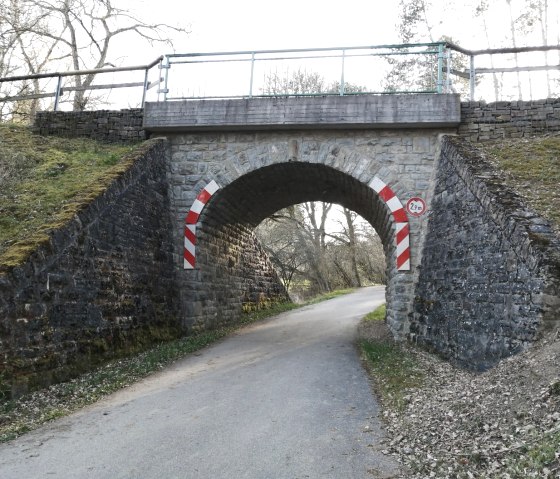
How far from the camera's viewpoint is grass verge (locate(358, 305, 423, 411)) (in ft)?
19.3

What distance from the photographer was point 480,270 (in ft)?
22.7

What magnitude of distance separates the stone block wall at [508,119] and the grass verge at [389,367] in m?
4.64

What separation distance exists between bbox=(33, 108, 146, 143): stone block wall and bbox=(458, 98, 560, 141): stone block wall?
7.23m

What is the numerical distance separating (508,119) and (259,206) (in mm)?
6744

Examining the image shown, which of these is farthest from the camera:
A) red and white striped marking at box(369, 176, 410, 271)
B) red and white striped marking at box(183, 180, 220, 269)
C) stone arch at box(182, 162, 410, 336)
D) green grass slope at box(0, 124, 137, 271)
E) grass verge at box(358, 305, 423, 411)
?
red and white striped marking at box(183, 180, 220, 269)

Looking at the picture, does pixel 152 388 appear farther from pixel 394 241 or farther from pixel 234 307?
pixel 234 307

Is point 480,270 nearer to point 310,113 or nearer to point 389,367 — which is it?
point 389,367

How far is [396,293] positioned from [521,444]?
650cm

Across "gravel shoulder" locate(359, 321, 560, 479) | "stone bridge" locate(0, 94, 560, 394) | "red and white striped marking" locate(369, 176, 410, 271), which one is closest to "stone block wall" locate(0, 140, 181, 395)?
"stone bridge" locate(0, 94, 560, 394)

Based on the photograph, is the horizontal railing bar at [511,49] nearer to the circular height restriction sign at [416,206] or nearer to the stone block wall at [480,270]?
the stone block wall at [480,270]

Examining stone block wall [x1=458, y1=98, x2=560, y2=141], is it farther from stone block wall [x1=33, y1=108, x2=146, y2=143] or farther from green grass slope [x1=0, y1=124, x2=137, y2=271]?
stone block wall [x1=33, y1=108, x2=146, y2=143]

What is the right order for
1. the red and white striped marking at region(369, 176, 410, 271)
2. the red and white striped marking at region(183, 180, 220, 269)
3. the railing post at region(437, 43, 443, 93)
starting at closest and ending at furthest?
1. the red and white striped marking at region(369, 176, 410, 271)
2. the railing post at region(437, 43, 443, 93)
3. the red and white striped marking at region(183, 180, 220, 269)

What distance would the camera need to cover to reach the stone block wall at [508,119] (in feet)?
31.8

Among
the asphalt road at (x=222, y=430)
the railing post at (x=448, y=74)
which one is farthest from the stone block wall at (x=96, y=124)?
the railing post at (x=448, y=74)
